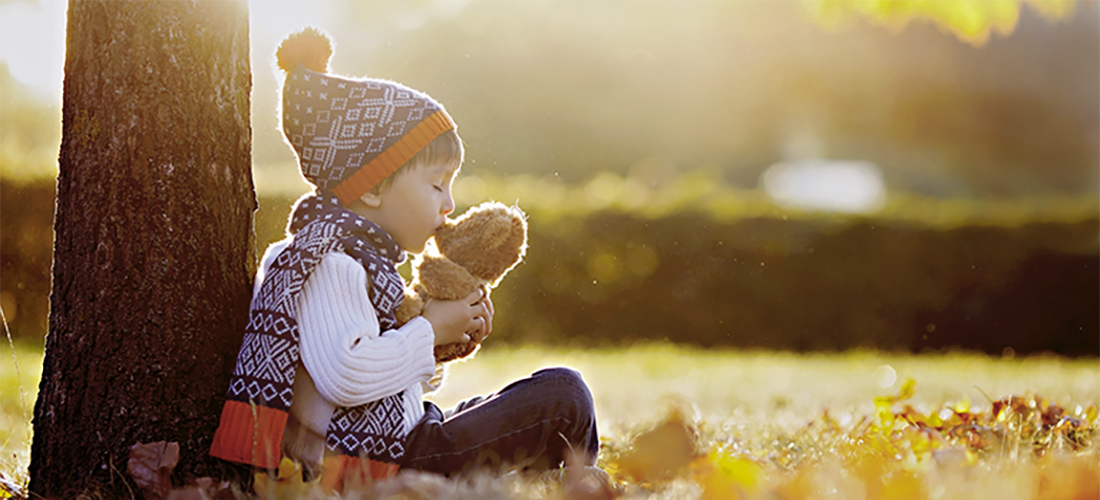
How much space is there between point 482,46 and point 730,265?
8826mm

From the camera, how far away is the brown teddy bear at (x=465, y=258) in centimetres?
245

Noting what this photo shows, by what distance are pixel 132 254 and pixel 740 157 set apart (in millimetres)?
19527

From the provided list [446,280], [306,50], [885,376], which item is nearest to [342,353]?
[446,280]

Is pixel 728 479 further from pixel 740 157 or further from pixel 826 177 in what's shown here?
pixel 740 157

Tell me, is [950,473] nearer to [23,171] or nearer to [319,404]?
[319,404]

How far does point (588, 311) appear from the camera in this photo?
30.4ft

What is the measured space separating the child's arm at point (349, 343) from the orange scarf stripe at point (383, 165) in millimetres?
216

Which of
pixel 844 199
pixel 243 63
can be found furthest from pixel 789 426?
pixel 844 199

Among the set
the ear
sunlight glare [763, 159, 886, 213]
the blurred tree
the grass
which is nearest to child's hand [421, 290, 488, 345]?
the ear

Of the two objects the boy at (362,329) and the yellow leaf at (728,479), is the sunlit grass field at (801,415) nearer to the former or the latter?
the yellow leaf at (728,479)

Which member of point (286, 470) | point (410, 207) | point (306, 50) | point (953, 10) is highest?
point (953, 10)

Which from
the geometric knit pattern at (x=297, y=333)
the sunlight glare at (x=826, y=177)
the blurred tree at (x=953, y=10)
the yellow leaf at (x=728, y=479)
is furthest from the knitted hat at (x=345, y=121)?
the sunlight glare at (x=826, y=177)

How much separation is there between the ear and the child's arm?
211mm

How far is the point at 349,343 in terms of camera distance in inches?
85.0
